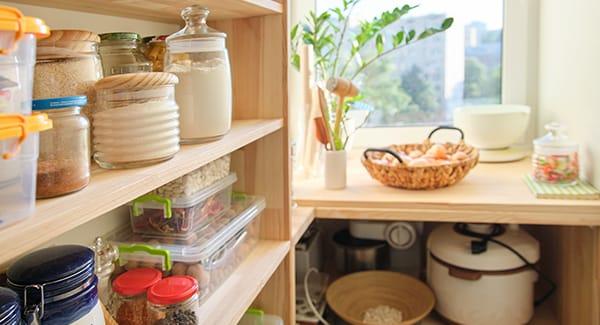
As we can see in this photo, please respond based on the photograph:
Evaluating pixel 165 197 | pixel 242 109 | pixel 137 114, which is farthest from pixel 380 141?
pixel 137 114

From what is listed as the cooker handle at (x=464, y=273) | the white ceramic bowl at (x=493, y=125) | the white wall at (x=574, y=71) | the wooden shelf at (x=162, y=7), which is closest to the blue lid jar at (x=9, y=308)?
the wooden shelf at (x=162, y=7)

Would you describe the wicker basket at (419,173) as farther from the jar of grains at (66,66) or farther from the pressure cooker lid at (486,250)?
the jar of grains at (66,66)

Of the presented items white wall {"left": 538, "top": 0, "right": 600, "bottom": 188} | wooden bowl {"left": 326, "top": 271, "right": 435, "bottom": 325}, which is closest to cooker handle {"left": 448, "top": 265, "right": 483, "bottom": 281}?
wooden bowl {"left": 326, "top": 271, "right": 435, "bottom": 325}

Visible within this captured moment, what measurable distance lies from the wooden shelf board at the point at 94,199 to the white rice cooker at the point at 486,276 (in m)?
0.85

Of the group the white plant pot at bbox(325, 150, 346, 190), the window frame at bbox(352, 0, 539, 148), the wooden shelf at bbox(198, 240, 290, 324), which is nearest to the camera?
the wooden shelf at bbox(198, 240, 290, 324)

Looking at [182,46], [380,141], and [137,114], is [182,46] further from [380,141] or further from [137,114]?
[380,141]

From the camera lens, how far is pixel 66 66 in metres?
0.53

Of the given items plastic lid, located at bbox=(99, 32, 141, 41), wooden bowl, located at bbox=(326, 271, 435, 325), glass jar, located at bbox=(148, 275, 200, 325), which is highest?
plastic lid, located at bbox=(99, 32, 141, 41)

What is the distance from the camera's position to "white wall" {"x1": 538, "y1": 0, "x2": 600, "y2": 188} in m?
1.16

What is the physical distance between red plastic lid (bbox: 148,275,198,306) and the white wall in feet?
3.31

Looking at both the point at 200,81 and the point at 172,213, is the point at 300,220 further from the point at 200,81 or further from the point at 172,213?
the point at 200,81

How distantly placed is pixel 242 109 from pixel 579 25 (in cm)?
91

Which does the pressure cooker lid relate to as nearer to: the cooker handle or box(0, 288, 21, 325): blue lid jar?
the cooker handle

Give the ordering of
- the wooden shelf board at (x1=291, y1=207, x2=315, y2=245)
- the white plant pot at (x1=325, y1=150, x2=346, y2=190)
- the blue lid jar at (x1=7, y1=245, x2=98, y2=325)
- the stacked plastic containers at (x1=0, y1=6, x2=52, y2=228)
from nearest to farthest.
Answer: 1. the stacked plastic containers at (x1=0, y1=6, x2=52, y2=228)
2. the blue lid jar at (x1=7, y1=245, x2=98, y2=325)
3. the wooden shelf board at (x1=291, y1=207, x2=315, y2=245)
4. the white plant pot at (x1=325, y1=150, x2=346, y2=190)
